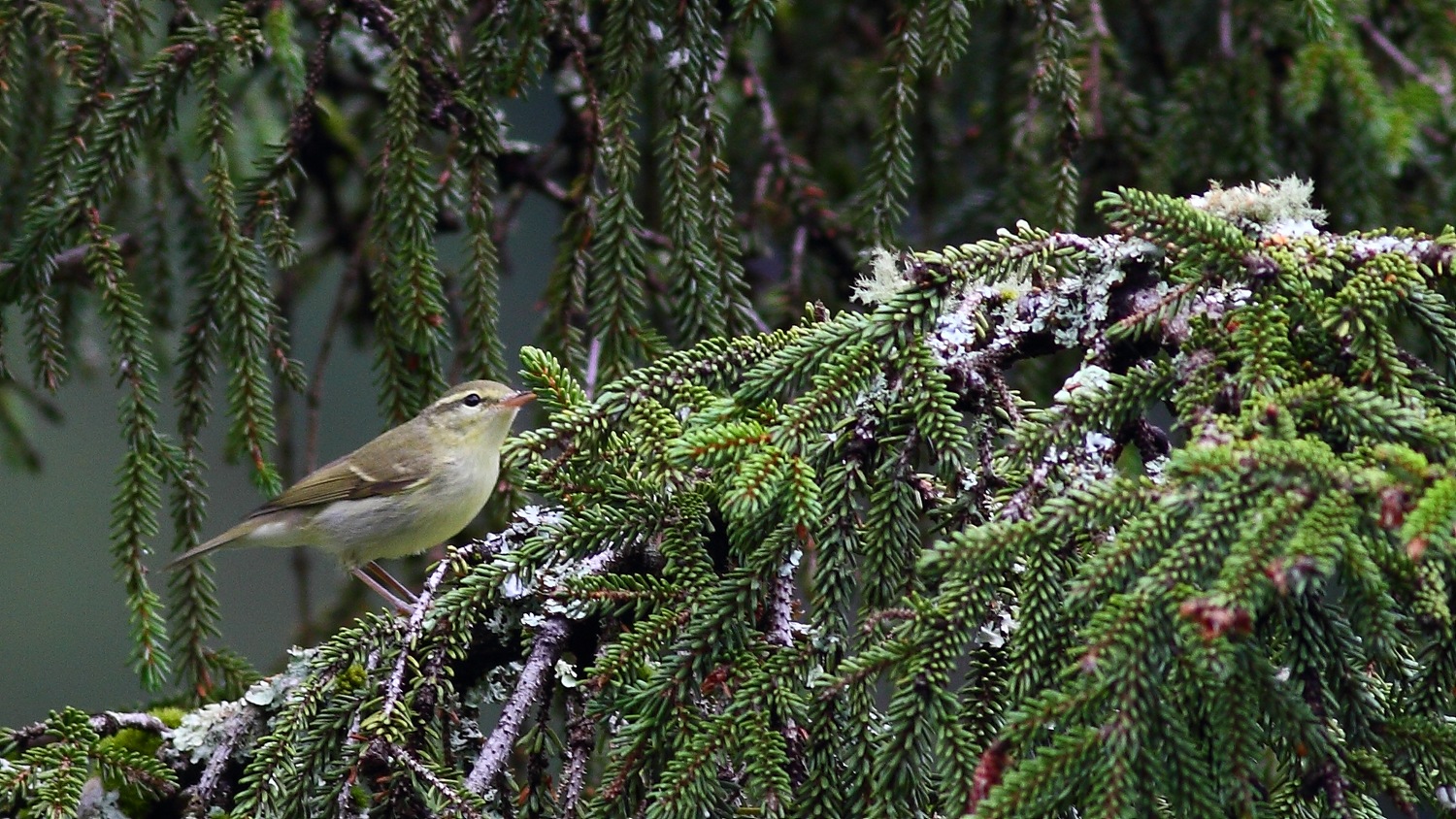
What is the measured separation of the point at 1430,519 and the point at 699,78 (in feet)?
5.84

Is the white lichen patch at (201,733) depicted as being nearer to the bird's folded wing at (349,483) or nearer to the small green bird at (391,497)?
the small green bird at (391,497)

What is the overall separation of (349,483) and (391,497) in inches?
5.3

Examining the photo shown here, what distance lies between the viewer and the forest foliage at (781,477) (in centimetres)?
122

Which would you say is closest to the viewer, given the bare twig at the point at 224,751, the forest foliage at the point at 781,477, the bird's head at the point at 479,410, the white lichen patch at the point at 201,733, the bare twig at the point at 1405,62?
the forest foliage at the point at 781,477

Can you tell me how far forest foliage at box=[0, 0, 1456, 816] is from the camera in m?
1.22

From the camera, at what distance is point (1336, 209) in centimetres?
340

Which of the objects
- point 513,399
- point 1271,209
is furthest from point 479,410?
point 1271,209

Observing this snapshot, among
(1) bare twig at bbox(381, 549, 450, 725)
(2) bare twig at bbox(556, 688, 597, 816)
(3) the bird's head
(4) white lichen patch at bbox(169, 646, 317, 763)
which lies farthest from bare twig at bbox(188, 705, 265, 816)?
(3) the bird's head

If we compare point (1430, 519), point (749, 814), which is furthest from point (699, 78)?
point (1430, 519)

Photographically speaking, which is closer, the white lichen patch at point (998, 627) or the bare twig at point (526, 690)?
the white lichen patch at point (998, 627)

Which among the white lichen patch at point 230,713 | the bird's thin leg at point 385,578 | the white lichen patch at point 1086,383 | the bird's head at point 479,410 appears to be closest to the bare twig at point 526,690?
the white lichen patch at point 230,713

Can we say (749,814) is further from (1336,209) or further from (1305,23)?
(1336,209)

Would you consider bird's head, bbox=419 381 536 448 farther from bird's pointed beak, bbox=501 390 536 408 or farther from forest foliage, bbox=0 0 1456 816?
forest foliage, bbox=0 0 1456 816

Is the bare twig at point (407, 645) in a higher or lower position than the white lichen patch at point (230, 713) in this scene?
higher
